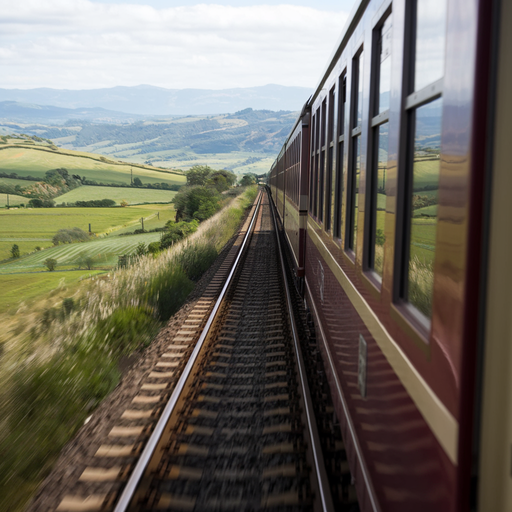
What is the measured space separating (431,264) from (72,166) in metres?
104

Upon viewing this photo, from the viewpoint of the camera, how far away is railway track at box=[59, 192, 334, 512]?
128 inches

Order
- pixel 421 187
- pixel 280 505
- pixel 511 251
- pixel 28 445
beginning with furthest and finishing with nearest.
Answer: pixel 28 445 → pixel 280 505 → pixel 421 187 → pixel 511 251

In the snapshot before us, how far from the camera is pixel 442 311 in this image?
4.78 feet

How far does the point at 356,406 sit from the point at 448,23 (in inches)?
86.6

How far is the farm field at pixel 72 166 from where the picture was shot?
296 ft

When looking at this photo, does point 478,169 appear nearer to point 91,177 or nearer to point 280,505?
point 280,505

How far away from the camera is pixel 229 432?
13.6 feet

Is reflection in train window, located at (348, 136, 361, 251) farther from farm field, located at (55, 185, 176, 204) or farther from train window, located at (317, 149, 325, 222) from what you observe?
farm field, located at (55, 185, 176, 204)

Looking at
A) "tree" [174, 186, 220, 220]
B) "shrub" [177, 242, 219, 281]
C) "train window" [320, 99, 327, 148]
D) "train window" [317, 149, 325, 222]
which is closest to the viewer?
"train window" [320, 99, 327, 148]

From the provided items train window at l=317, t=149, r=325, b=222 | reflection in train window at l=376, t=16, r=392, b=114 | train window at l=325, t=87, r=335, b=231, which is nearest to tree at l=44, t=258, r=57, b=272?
train window at l=317, t=149, r=325, b=222

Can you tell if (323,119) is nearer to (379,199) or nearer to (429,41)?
(379,199)

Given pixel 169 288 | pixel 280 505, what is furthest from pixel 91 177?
pixel 280 505

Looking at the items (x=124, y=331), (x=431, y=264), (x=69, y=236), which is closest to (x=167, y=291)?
(x=124, y=331)

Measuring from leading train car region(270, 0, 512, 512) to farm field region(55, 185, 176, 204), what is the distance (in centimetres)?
6935
